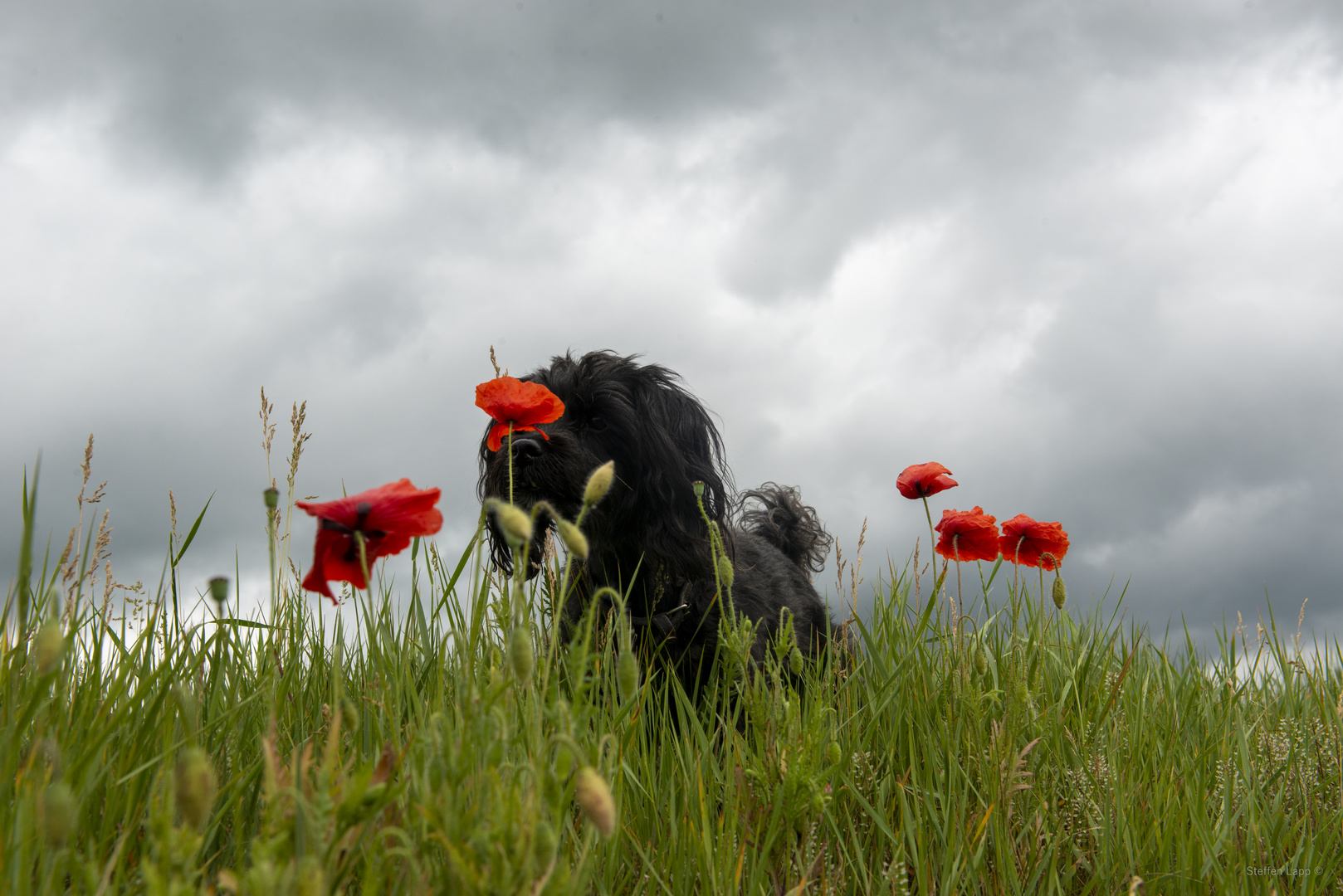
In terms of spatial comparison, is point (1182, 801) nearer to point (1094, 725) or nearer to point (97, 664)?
point (1094, 725)

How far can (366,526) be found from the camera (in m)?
1.42

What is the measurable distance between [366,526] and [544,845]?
24.6 inches

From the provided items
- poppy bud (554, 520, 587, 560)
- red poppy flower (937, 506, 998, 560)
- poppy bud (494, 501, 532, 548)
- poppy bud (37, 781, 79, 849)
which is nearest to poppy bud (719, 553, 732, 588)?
poppy bud (554, 520, 587, 560)

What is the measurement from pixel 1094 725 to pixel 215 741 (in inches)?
117

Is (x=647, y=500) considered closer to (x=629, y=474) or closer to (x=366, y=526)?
(x=629, y=474)

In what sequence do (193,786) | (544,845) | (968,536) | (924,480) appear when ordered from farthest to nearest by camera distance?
(968,536) < (924,480) < (544,845) < (193,786)

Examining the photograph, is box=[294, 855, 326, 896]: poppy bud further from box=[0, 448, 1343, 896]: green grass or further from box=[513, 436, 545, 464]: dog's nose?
box=[513, 436, 545, 464]: dog's nose

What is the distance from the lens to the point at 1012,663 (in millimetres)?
2922

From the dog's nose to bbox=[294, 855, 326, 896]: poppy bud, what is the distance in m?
2.42

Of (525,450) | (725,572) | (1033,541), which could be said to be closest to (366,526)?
(725,572)

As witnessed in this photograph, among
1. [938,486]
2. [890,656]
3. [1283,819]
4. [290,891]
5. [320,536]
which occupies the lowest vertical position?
[1283,819]

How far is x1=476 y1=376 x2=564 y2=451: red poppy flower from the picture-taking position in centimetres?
211

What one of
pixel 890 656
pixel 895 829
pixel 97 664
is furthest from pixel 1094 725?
pixel 97 664

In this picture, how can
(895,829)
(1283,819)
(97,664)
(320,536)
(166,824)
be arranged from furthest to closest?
(1283,819), (895,829), (97,664), (320,536), (166,824)
